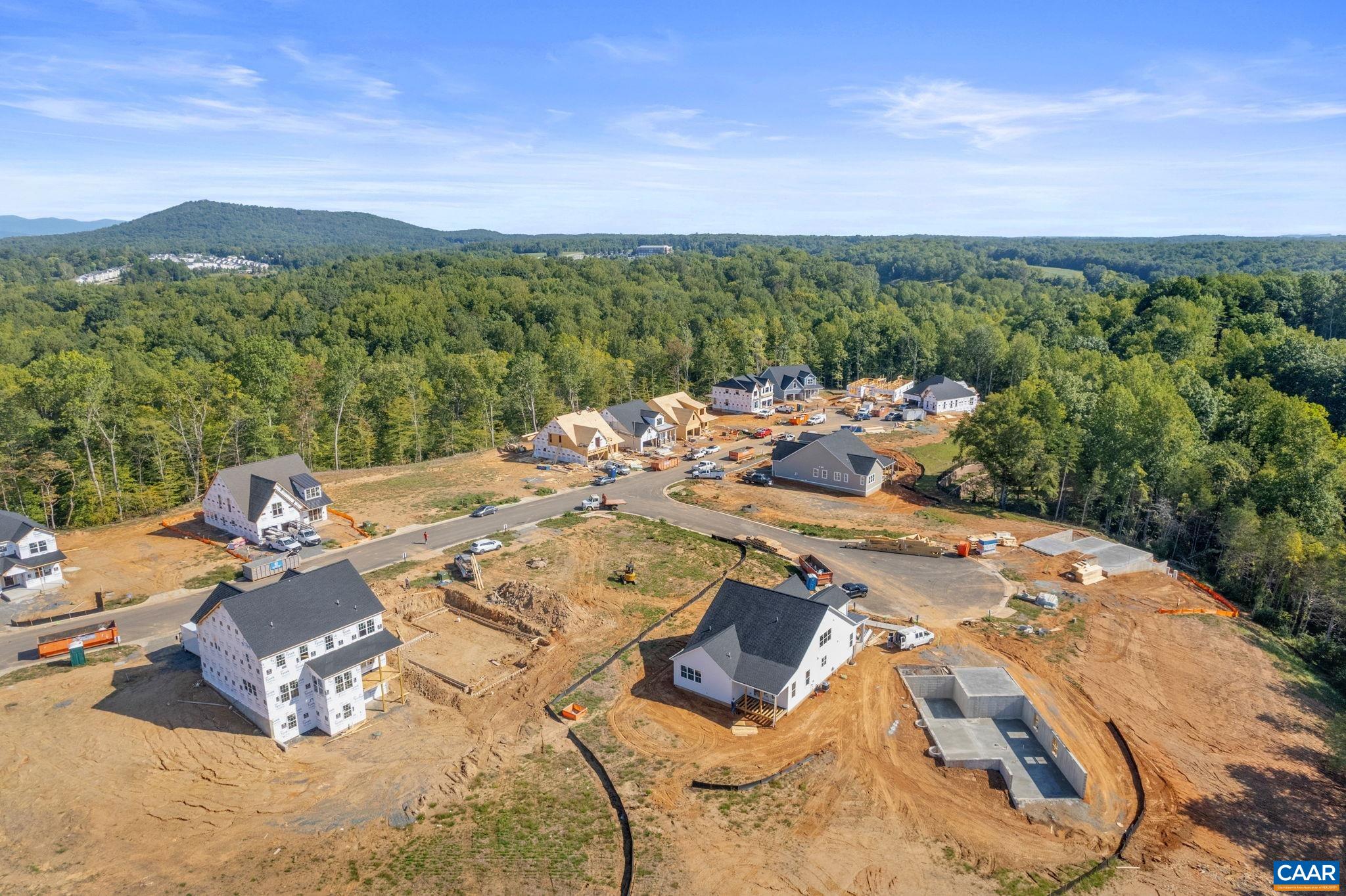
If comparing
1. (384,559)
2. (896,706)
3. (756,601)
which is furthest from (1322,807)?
(384,559)

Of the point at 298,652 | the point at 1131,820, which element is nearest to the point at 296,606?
the point at 298,652

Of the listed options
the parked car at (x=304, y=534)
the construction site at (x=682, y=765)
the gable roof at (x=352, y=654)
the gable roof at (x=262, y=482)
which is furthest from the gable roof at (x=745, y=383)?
the gable roof at (x=352, y=654)

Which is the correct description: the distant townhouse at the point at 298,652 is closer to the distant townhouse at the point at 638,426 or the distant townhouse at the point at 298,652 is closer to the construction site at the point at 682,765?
the construction site at the point at 682,765

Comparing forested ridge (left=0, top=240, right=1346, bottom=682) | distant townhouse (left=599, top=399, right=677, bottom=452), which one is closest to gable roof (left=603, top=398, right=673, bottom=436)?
distant townhouse (left=599, top=399, right=677, bottom=452)

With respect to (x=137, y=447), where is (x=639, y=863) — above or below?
below

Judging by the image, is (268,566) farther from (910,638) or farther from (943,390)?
(943,390)

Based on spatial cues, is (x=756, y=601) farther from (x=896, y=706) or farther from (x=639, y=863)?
(x=639, y=863)

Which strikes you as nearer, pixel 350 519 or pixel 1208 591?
pixel 1208 591
